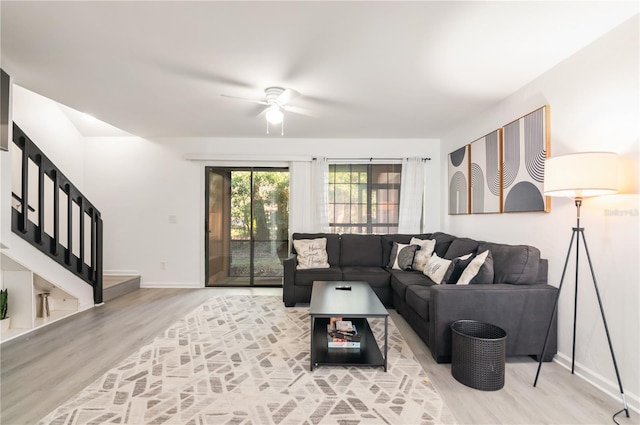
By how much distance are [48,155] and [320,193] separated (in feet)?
12.9

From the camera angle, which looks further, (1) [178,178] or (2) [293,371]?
(1) [178,178]

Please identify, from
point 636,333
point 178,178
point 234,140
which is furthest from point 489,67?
point 178,178

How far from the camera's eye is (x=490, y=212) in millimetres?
3525

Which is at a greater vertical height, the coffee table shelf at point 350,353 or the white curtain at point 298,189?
the white curtain at point 298,189

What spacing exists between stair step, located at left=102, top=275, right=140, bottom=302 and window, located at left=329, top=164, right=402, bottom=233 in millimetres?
3178

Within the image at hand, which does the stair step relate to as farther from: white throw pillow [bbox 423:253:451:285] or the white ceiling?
white throw pillow [bbox 423:253:451:285]

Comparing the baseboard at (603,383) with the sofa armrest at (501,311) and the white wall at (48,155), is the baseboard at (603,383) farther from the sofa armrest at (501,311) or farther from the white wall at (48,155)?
the white wall at (48,155)

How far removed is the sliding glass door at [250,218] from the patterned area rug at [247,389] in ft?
7.03

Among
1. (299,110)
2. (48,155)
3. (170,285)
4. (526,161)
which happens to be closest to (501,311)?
(526,161)

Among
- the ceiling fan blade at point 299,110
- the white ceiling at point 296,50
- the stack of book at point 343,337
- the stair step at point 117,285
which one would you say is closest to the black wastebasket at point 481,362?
the stack of book at point 343,337

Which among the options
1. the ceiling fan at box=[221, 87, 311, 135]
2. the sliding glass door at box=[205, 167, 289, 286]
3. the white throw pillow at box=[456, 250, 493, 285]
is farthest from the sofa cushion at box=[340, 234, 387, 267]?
the ceiling fan at box=[221, 87, 311, 135]

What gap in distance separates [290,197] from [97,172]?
10.4 ft

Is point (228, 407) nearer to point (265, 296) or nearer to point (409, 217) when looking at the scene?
point (265, 296)

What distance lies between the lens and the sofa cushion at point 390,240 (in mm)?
4527
